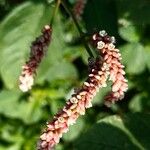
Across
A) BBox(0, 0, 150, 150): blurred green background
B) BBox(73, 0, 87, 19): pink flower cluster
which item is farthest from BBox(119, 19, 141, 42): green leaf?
BBox(73, 0, 87, 19): pink flower cluster

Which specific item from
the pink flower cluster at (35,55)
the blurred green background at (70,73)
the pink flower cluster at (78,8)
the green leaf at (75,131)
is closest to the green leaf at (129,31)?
the blurred green background at (70,73)

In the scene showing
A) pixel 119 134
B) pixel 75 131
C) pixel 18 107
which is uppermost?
pixel 18 107

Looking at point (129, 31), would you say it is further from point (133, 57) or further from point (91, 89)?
point (91, 89)

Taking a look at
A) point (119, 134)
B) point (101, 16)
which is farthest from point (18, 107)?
point (119, 134)

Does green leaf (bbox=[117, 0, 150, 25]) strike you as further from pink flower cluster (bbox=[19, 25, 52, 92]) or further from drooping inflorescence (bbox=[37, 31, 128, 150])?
drooping inflorescence (bbox=[37, 31, 128, 150])

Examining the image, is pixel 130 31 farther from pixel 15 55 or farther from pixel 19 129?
pixel 19 129

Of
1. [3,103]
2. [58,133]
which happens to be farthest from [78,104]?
[3,103]

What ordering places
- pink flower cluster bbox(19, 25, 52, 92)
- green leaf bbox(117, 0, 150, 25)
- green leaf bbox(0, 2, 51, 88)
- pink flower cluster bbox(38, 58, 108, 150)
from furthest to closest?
green leaf bbox(0, 2, 51, 88) < green leaf bbox(117, 0, 150, 25) < pink flower cluster bbox(19, 25, 52, 92) < pink flower cluster bbox(38, 58, 108, 150)
